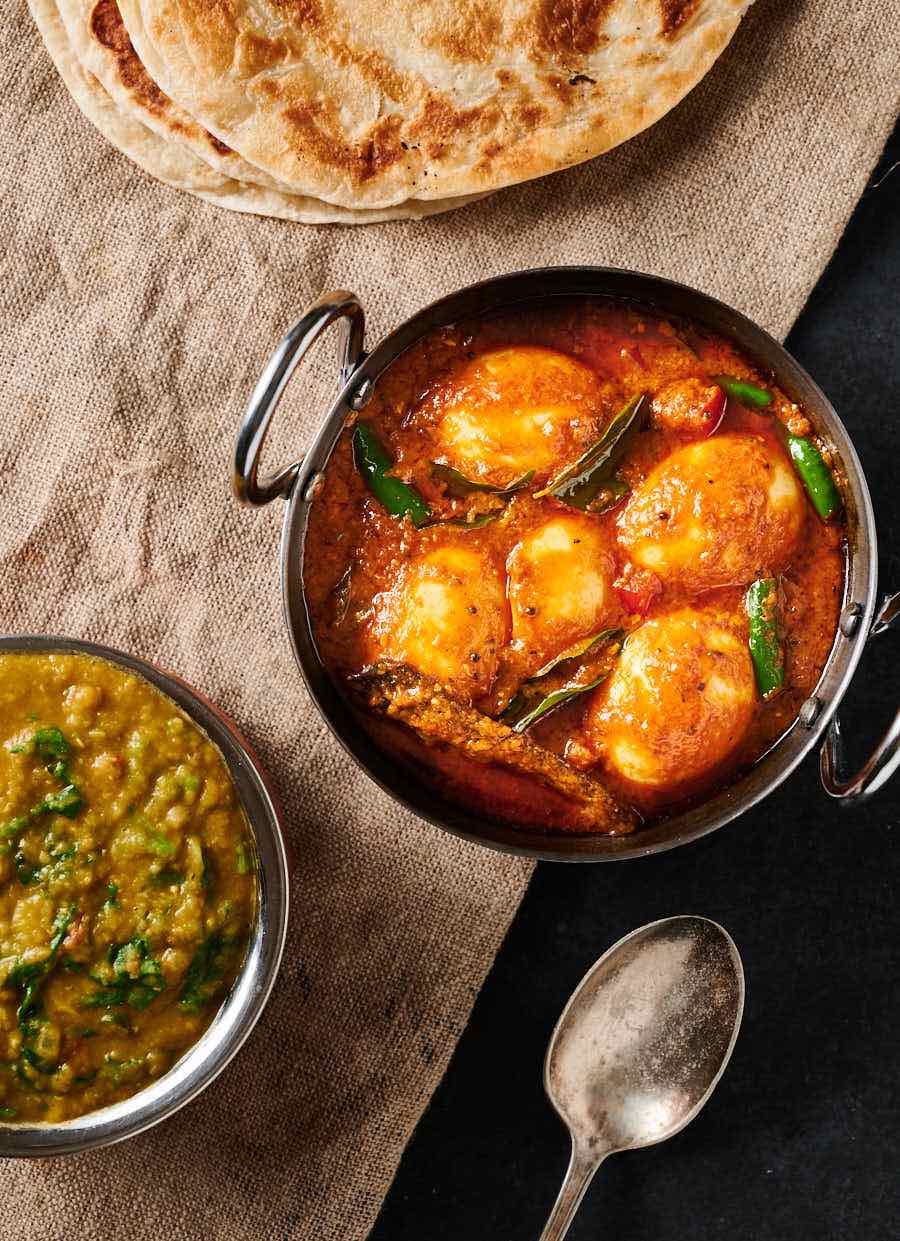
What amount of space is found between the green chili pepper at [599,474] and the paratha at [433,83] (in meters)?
0.67

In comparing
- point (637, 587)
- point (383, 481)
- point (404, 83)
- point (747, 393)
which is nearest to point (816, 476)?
point (747, 393)

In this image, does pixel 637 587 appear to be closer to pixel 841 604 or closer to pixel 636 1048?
pixel 841 604

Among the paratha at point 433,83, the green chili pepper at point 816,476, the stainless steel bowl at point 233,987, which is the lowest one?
the stainless steel bowl at point 233,987

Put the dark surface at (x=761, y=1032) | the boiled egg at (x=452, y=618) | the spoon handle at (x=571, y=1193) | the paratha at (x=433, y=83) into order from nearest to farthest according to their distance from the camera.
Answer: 1. the boiled egg at (x=452, y=618)
2. the paratha at (x=433, y=83)
3. the spoon handle at (x=571, y=1193)
4. the dark surface at (x=761, y=1032)

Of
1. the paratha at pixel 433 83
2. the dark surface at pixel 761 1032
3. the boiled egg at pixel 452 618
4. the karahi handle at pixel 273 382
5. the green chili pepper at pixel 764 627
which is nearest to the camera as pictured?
the karahi handle at pixel 273 382

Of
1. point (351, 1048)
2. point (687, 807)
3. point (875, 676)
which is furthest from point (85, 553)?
point (875, 676)

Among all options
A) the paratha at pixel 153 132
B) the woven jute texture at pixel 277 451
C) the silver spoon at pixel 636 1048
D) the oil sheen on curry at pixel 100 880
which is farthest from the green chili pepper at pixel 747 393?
the oil sheen on curry at pixel 100 880

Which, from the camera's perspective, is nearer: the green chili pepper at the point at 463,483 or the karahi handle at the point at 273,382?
the karahi handle at the point at 273,382

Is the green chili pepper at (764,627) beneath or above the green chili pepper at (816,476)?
beneath

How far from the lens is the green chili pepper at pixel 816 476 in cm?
233

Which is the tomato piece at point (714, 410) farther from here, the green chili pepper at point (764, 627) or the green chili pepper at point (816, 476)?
the green chili pepper at point (764, 627)

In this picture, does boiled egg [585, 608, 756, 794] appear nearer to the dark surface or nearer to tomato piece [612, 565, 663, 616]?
tomato piece [612, 565, 663, 616]

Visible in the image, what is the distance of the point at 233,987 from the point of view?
93.2 inches

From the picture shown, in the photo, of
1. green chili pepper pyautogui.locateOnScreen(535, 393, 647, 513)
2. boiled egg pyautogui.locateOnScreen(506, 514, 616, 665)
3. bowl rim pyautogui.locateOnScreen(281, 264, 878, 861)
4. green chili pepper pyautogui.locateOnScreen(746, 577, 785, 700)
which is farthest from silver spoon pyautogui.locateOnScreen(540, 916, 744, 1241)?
green chili pepper pyautogui.locateOnScreen(535, 393, 647, 513)
